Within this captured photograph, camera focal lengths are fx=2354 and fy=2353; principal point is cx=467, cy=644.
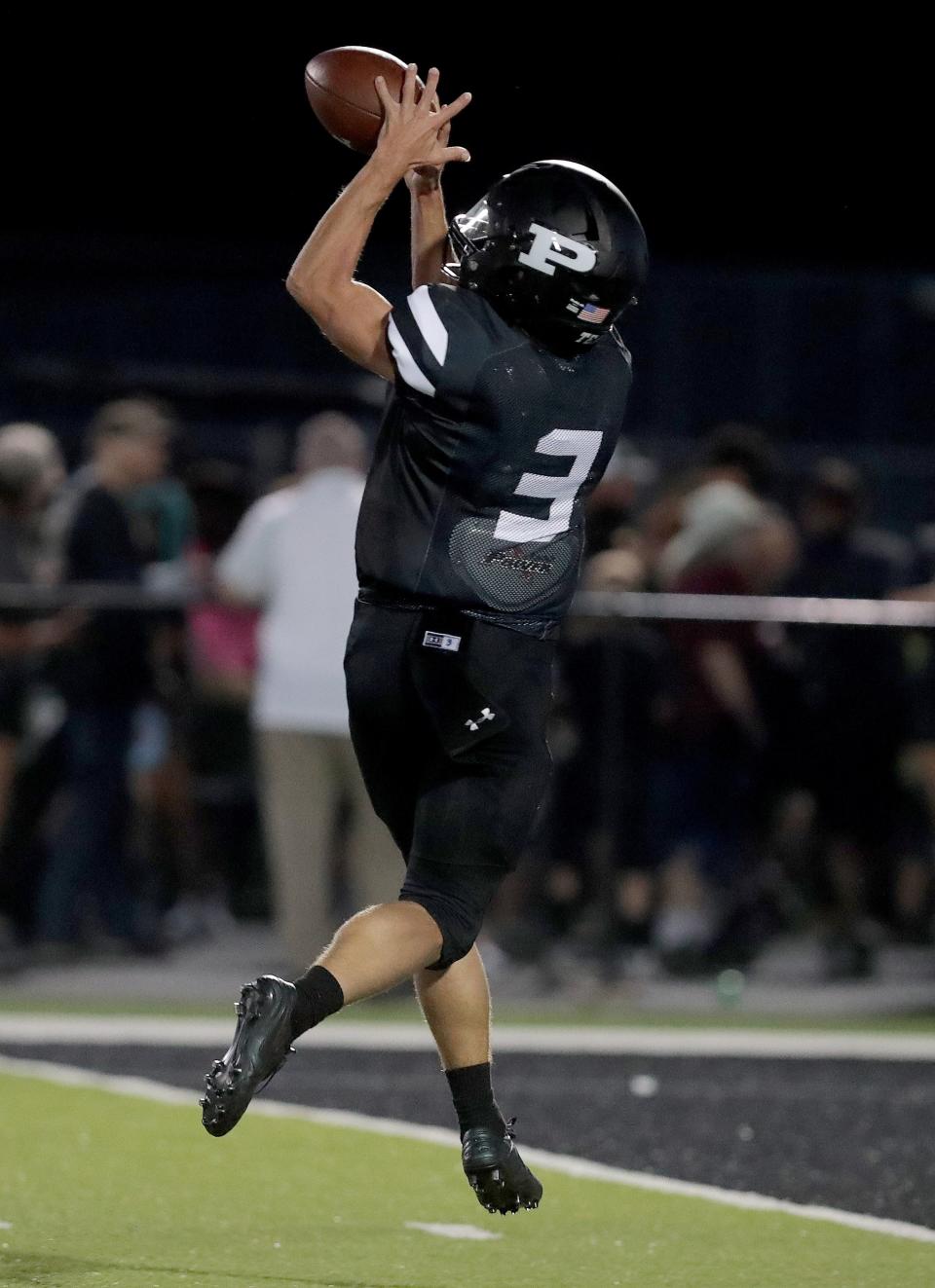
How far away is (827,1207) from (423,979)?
4.33 feet

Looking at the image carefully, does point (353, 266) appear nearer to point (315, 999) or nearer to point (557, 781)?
point (315, 999)

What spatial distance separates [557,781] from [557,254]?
4.71m

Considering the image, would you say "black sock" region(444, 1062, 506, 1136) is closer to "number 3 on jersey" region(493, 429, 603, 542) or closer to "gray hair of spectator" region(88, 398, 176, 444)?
"number 3 on jersey" region(493, 429, 603, 542)

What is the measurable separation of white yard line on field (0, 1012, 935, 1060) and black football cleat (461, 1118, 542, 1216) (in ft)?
11.0

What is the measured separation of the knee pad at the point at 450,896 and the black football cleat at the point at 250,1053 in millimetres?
382

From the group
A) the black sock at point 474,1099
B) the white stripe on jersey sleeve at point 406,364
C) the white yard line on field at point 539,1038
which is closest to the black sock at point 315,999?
the black sock at point 474,1099

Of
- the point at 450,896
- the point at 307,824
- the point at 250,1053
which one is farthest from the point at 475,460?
the point at 307,824

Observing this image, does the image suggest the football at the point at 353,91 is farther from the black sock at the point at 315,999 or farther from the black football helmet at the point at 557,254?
the black sock at the point at 315,999

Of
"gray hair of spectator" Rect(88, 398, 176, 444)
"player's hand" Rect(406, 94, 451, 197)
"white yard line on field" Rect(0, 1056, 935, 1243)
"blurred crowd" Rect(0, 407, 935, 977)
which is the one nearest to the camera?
"player's hand" Rect(406, 94, 451, 197)

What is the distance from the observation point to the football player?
4547mm

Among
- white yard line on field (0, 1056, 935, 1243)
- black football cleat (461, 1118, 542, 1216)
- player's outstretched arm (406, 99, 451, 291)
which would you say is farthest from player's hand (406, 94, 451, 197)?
white yard line on field (0, 1056, 935, 1243)

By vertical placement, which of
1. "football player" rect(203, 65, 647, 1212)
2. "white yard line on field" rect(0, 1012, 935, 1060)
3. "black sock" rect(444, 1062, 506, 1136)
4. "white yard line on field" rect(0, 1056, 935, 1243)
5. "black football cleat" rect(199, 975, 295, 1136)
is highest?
"football player" rect(203, 65, 647, 1212)

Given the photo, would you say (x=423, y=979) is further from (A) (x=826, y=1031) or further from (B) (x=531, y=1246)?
(A) (x=826, y=1031)

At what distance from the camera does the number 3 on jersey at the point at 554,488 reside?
15.3ft
